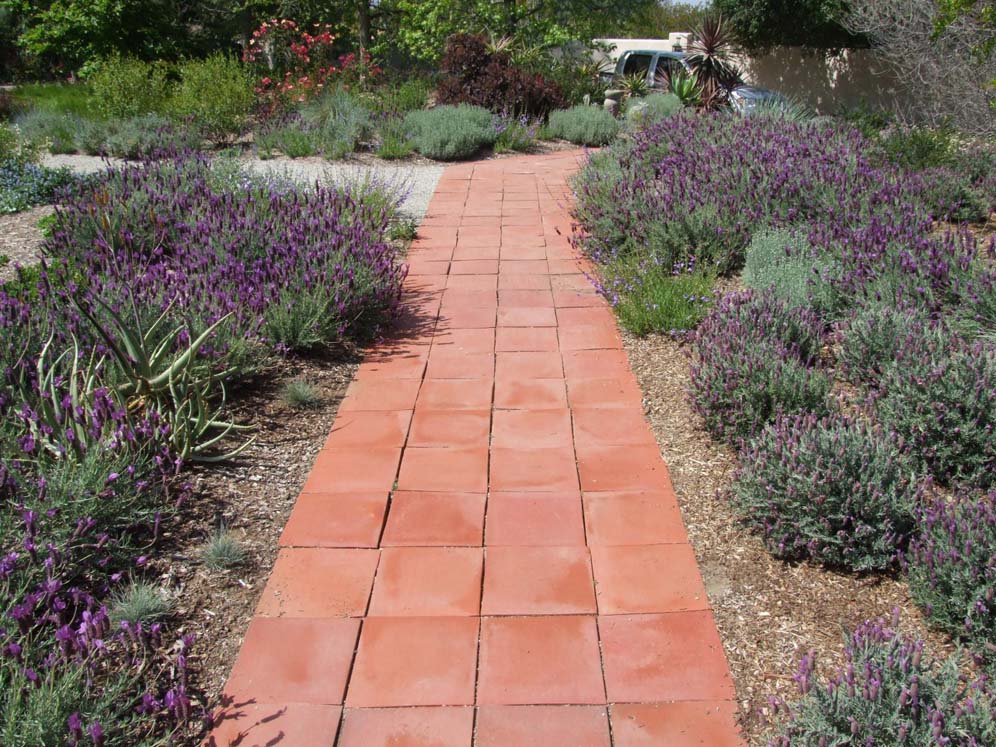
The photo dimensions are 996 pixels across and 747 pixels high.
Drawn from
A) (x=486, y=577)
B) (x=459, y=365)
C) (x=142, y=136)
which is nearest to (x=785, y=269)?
→ (x=459, y=365)

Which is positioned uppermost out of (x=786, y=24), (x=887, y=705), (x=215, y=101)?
(x=786, y=24)

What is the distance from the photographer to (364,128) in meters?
12.0

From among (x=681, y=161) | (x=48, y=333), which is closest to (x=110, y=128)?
(x=681, y=161)

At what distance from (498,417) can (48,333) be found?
7.22ft

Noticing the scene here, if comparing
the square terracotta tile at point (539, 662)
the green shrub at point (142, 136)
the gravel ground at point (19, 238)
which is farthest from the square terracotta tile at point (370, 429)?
the green shrub at point (142, 136)

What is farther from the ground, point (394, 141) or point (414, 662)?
point (394, 141)

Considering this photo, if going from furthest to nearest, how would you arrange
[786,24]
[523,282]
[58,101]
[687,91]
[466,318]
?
[786,24], [58,101], [687,91], [523,282], [466,318]

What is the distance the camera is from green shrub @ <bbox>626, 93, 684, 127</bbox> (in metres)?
11.3

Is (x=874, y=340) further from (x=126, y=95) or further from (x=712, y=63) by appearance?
(x=712, y=63)

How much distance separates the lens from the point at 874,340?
14.1 feet

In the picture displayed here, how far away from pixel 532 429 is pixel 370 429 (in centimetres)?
79

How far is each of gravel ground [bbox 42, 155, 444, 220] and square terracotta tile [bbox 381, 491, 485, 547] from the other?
6.04 metres

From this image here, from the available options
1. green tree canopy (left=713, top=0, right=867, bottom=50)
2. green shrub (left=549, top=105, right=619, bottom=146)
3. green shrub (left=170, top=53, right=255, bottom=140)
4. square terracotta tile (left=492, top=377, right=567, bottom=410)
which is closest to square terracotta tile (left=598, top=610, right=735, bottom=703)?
square terracotta tile (left=492, top=377, right=567, bottom=410)

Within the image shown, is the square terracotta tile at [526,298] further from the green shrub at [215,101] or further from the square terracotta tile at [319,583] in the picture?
the green shrub at [215,101]
